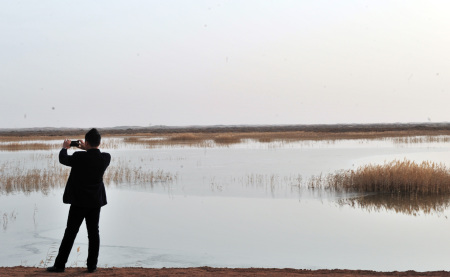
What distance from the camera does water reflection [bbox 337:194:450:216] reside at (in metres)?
12.3

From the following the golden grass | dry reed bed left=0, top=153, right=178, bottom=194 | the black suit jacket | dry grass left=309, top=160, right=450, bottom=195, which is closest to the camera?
the black suit jacket

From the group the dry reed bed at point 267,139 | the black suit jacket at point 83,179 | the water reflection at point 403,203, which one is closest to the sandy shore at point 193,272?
the black suit jacket at point 83,179

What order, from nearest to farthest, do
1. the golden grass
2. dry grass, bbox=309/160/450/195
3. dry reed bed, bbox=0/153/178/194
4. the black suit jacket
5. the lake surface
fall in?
the black suit jacket
the lake surface
dry grass, bbox=309/160/450/195
dry reed bed, bbox=0/153/178/194
the golden grass

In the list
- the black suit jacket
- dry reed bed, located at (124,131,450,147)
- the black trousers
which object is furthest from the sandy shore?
dry reed bed, located at (124,131,450,147)

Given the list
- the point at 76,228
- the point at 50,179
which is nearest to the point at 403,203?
the point at 76,228

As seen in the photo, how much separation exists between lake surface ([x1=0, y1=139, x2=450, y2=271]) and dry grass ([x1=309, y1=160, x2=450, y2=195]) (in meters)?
1.13

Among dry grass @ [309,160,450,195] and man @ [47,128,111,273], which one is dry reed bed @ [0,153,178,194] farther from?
man @ [47,128,111,273]

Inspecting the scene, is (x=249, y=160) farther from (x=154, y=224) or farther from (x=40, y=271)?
(x=40, y=271)

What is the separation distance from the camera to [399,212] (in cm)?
1203

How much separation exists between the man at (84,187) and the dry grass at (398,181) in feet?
35.3

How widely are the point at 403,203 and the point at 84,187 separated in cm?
992

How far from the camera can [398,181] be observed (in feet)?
49.2

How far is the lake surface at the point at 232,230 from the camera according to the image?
26.0 feet

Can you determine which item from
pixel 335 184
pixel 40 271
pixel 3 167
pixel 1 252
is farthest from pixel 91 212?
pixel 3 167
